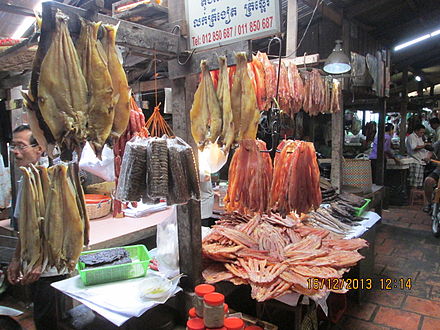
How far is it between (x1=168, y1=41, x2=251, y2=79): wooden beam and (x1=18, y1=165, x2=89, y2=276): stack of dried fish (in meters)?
1.32

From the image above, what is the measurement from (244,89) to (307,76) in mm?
2622

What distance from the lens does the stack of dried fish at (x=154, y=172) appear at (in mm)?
2287

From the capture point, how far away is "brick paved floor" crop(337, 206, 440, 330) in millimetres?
4375

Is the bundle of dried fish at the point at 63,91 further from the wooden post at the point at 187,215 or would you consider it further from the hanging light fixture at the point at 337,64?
the hanging light fixture at the point at 337,64

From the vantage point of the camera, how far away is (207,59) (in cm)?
268

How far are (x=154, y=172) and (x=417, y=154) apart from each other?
10861 millimetres

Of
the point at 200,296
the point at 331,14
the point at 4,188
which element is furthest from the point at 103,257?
the point at 331,14

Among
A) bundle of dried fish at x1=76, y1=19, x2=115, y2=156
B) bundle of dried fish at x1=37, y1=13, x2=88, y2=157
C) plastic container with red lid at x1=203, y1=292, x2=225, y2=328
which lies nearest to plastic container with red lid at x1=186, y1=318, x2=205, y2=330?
plastic container with red lid at x1=203, y1=292, x2=225, y2=328

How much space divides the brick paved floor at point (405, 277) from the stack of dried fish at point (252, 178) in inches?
86.2

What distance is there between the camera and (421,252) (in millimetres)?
6676

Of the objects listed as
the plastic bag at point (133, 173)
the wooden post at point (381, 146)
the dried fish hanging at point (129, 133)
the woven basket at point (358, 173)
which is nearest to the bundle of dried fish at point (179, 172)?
the plastic bag at point (133, 173)

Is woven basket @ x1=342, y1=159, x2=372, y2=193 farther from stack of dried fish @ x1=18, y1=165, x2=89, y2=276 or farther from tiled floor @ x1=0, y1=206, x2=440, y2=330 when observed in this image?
stack of dried fish @ x1=18, y1=165, x2=89, y2=276

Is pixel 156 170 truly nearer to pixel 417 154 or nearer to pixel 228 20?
pixel 228 20

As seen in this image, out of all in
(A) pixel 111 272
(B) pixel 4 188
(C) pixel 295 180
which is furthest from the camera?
(B) pixel 4 188
